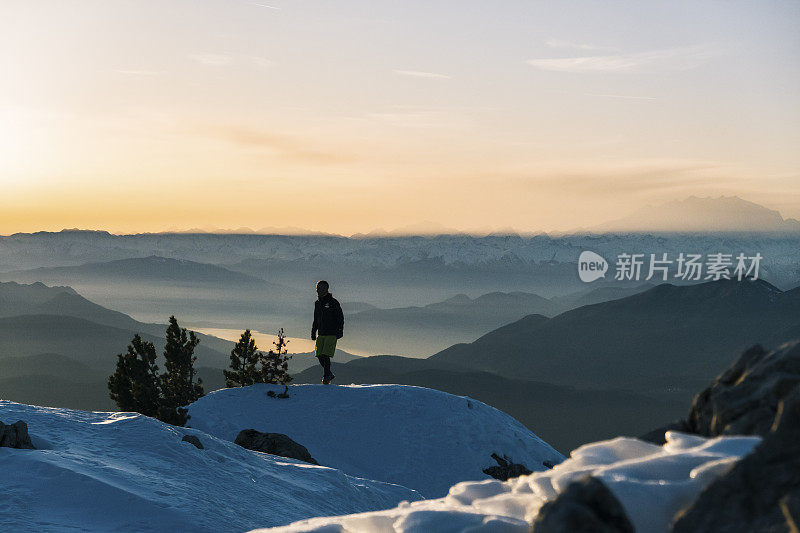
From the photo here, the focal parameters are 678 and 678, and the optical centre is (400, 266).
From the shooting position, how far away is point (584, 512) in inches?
122

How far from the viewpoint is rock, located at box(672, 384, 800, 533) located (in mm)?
2871

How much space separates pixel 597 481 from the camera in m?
3.27

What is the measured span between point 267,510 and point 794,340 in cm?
718

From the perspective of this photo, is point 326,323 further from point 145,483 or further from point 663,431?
point 663,431

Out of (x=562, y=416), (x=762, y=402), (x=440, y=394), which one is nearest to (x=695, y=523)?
(x=762, y=402)

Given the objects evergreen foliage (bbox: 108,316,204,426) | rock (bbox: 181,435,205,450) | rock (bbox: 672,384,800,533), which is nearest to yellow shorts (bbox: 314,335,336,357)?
rock (bbox: 181,435,205,450)

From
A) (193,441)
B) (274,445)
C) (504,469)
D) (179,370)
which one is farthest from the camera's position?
(179,370)

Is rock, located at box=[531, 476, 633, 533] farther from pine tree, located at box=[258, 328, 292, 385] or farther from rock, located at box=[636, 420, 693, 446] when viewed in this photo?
pine tree, located at box=[258, 328, 292, 385]

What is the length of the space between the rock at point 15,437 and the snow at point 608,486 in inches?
244

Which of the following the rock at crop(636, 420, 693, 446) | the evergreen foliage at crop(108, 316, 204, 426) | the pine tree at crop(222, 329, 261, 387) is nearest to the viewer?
the rock at crop(636, 420, 693, 446)

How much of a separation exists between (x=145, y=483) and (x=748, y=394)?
7446 millimetres

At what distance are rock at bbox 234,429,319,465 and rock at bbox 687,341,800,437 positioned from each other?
12.3m

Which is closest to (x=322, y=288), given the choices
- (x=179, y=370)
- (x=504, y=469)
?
(x=504, y=469)

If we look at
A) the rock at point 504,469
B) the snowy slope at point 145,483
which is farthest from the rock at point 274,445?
the rock at point 504,469
